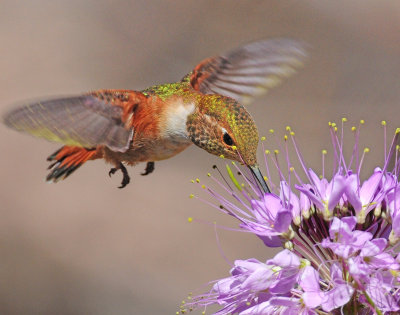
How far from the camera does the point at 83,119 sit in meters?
1.95

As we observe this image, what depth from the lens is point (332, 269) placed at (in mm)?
1599

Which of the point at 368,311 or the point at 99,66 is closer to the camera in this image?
the point at 368,311

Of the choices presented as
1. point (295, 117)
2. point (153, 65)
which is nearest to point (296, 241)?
point (295, 117)

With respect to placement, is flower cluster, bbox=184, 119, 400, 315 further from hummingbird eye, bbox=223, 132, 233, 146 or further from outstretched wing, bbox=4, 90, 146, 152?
outstretched wing, bbox=4, 90, 146, 152

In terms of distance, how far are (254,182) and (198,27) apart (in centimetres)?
446

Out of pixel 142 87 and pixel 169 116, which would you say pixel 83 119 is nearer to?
pixel 169 116

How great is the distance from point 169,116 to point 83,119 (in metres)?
0.33

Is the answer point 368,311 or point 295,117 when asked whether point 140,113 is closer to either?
point 368,311

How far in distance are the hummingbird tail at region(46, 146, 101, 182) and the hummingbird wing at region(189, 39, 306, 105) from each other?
43 cm

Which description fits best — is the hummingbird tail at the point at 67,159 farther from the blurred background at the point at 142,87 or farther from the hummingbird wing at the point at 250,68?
the blurred background at the point at 142,87

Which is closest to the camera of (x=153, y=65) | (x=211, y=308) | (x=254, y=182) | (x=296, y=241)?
(x=296, y=241)

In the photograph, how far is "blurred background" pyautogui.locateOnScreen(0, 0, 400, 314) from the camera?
A: 4766 mm

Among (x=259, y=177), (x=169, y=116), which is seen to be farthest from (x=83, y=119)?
(x=259, y=177)

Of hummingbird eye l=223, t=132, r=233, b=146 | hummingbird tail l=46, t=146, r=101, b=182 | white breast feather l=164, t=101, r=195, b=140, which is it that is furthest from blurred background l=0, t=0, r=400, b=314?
hummingbird eye l=223, t=132, r=233, b=146
